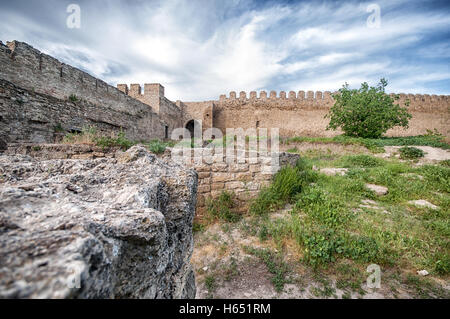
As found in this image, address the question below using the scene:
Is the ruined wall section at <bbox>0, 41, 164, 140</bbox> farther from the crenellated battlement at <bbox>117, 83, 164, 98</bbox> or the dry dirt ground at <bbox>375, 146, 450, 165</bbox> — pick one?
the dry dirt ground at <bbox>375, 146, 450, 165</bbox>

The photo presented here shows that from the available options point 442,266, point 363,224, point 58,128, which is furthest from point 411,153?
point 58,128

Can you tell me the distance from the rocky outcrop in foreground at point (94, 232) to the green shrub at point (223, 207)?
2.19 m

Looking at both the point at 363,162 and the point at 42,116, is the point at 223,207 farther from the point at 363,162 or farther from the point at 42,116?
the point at 42,116

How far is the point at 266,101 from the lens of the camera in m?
20.3

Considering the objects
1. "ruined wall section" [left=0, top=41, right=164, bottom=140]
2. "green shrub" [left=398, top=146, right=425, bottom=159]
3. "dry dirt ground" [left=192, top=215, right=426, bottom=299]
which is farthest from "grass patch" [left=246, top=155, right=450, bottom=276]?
"ruined wall section" [left=0, top=41, right=164, bottom=140]

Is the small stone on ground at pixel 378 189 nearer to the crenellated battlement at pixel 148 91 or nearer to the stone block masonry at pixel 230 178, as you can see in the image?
the stone block masonry at pixel 230 178

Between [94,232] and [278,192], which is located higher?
[94,232]

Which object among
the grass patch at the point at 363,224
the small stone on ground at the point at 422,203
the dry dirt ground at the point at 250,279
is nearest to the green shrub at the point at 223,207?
the grass patch at the point at 363,224

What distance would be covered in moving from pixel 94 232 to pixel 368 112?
54.3ft

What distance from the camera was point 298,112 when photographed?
20.2 m

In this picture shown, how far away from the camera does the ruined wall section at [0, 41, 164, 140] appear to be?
656cm

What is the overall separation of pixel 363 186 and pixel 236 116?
57.2 feet

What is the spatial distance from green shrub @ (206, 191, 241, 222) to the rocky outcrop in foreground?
86.2 inches

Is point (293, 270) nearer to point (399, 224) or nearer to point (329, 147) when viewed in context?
point (399, 224)
